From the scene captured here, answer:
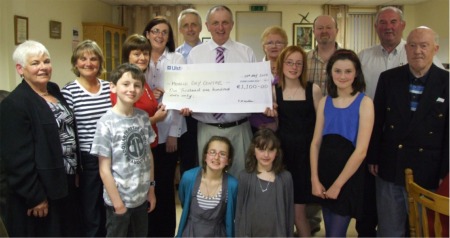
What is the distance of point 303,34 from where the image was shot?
25.4 ft

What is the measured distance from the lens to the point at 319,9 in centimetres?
774

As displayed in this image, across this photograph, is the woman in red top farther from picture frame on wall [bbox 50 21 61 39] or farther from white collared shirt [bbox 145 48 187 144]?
picture frame on wall [bbox 50 21 61 39]

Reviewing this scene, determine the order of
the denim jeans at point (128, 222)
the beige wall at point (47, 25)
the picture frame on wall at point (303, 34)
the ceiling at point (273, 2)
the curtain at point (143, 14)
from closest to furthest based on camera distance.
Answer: the denim jeans at point (128, 222)
the beige wall at point (47, 25)
the ceiling at point (273, 2)
the curtain at point (143, 14)
the picture frame on wall at point (303, 34)

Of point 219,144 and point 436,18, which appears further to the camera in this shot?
point 436,18

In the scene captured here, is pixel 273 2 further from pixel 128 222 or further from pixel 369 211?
pixel 128 222

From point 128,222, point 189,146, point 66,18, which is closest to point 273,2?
point 66,18

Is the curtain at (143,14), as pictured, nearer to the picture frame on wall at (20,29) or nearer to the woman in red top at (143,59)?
the picture frame on wall at (20,29)

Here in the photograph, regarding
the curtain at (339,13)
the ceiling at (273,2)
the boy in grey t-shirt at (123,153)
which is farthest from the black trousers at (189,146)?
the curtain at (339,13)

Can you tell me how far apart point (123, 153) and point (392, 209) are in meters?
1.54

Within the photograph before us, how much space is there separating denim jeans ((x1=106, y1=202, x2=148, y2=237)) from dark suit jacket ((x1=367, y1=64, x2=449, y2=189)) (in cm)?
134

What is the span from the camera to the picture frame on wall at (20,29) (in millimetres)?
4434

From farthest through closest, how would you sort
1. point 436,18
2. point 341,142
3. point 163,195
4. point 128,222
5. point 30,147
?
point 436,18, point 163,195, point 341,142, point 128,222, point 30,147

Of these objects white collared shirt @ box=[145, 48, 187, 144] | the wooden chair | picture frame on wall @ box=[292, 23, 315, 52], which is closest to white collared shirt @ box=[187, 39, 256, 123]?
white collared shirt @ box=[145, 48, 187, 144]

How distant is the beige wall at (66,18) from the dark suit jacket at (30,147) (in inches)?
113
